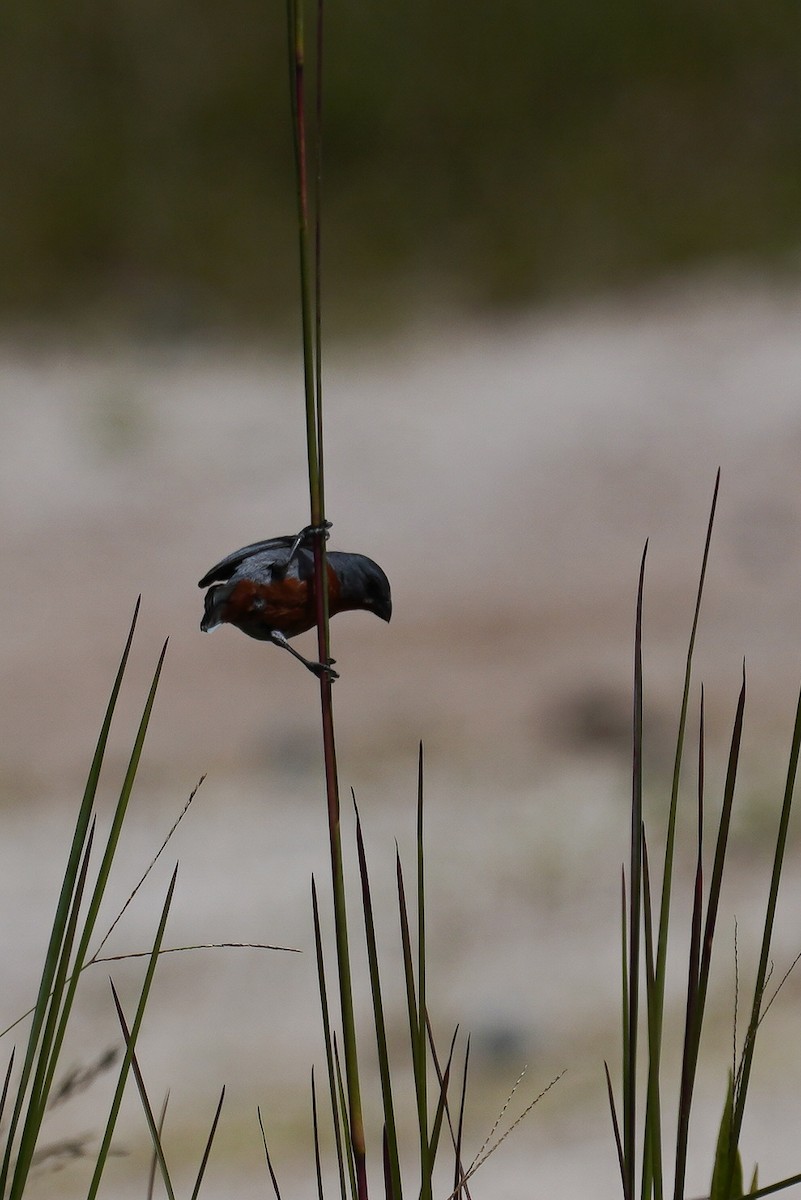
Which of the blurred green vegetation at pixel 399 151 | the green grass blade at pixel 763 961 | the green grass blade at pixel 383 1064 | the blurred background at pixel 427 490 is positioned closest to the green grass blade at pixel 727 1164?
the green grass blade at pixel 763 961

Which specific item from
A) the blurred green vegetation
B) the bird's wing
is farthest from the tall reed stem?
the blurred green vegetation

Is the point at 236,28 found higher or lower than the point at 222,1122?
higher

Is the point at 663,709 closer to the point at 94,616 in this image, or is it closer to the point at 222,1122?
the point at 222,1122

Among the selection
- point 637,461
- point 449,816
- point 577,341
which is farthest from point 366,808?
point 577,341

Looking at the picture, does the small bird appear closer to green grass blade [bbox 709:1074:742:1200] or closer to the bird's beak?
the bird's beak

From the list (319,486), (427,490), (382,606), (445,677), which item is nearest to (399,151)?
(427,490)

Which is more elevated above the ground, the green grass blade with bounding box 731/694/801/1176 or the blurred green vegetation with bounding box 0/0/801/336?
the blurred green vegetation with bounding box 0/0/801/336

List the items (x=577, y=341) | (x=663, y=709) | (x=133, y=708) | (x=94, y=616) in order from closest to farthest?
1. (x=663, y=709)
2. (x=133, y=708)
3. (x=94, y=616)
4. (x=577, y=341)
